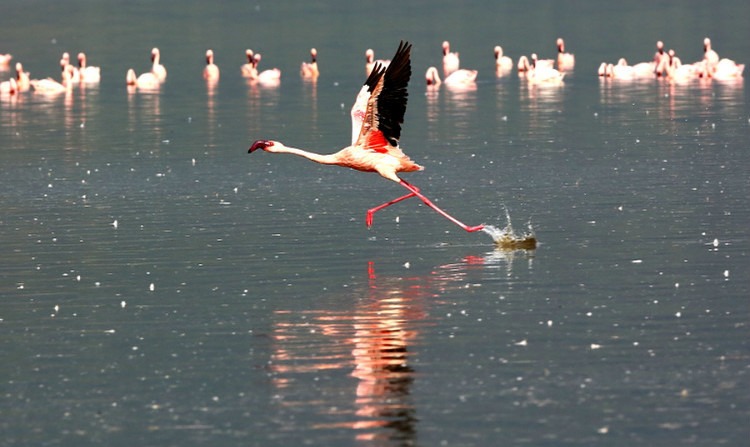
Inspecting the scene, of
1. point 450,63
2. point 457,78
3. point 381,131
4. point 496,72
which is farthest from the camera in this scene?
point 450,63

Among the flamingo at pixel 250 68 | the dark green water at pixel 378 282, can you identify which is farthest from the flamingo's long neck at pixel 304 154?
the flamingo at pixel 250 68

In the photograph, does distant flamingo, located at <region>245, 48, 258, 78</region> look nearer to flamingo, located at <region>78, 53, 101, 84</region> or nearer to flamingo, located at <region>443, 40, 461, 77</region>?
flamingo, located at <region>78, 53, 101, 84</region>

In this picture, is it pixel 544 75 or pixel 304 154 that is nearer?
pixel 304 154

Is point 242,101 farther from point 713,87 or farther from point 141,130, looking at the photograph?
point 713,87

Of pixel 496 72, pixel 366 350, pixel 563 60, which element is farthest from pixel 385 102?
pixel 563 60

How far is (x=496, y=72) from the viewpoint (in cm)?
5362

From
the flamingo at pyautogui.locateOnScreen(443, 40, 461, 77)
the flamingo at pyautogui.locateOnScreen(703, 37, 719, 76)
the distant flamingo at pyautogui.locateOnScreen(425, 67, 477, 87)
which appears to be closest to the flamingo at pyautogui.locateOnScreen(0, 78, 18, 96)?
the distant flamingo at pyautogui.locateOnScreen(425, 67, 477, 87)

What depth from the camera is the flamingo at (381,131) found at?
18891 millimetres

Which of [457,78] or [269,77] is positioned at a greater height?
[269,77]

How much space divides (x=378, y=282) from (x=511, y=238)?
297cm

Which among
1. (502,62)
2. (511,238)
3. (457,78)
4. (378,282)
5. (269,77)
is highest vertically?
(502,62)

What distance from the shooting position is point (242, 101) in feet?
147

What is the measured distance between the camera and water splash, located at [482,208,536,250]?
63.2 ft

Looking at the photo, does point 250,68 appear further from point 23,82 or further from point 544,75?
point 544,75
